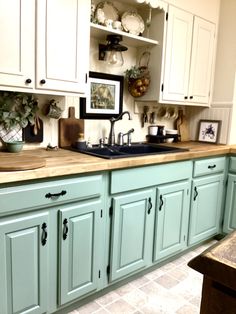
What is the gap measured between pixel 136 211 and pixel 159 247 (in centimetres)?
45

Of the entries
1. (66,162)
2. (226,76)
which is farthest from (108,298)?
(226,76)

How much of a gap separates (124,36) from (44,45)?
786 mm

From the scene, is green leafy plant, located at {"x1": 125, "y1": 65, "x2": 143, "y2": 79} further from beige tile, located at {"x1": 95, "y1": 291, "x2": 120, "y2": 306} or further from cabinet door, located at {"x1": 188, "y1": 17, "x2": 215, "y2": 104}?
beige tile, located at {"x1": 95, "y1": 291, "x2": 120, "y2": 306}

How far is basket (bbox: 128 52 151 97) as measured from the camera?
2.44 metres

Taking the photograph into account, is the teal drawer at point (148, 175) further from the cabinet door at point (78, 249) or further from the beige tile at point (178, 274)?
the beige tile at point (178, 274)

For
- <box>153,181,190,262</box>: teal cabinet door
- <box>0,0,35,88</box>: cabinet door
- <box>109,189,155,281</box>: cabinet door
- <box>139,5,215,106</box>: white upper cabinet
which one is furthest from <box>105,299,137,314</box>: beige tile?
<box>139,5,215,106</box>: white upper cabinet

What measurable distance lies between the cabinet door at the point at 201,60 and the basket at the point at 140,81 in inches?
18.4

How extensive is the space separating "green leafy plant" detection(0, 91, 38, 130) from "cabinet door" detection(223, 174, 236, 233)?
74.7 inches

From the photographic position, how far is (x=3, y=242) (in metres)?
1.38

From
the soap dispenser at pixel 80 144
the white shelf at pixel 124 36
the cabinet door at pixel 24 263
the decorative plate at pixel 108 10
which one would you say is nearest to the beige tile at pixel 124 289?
the cabinet door at pixel 24 263

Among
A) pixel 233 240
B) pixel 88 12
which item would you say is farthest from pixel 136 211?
pixel 88 12

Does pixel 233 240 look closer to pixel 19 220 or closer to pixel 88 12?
pixel 19 220

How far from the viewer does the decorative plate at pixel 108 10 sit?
85.8 inches

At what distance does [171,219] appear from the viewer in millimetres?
2258
